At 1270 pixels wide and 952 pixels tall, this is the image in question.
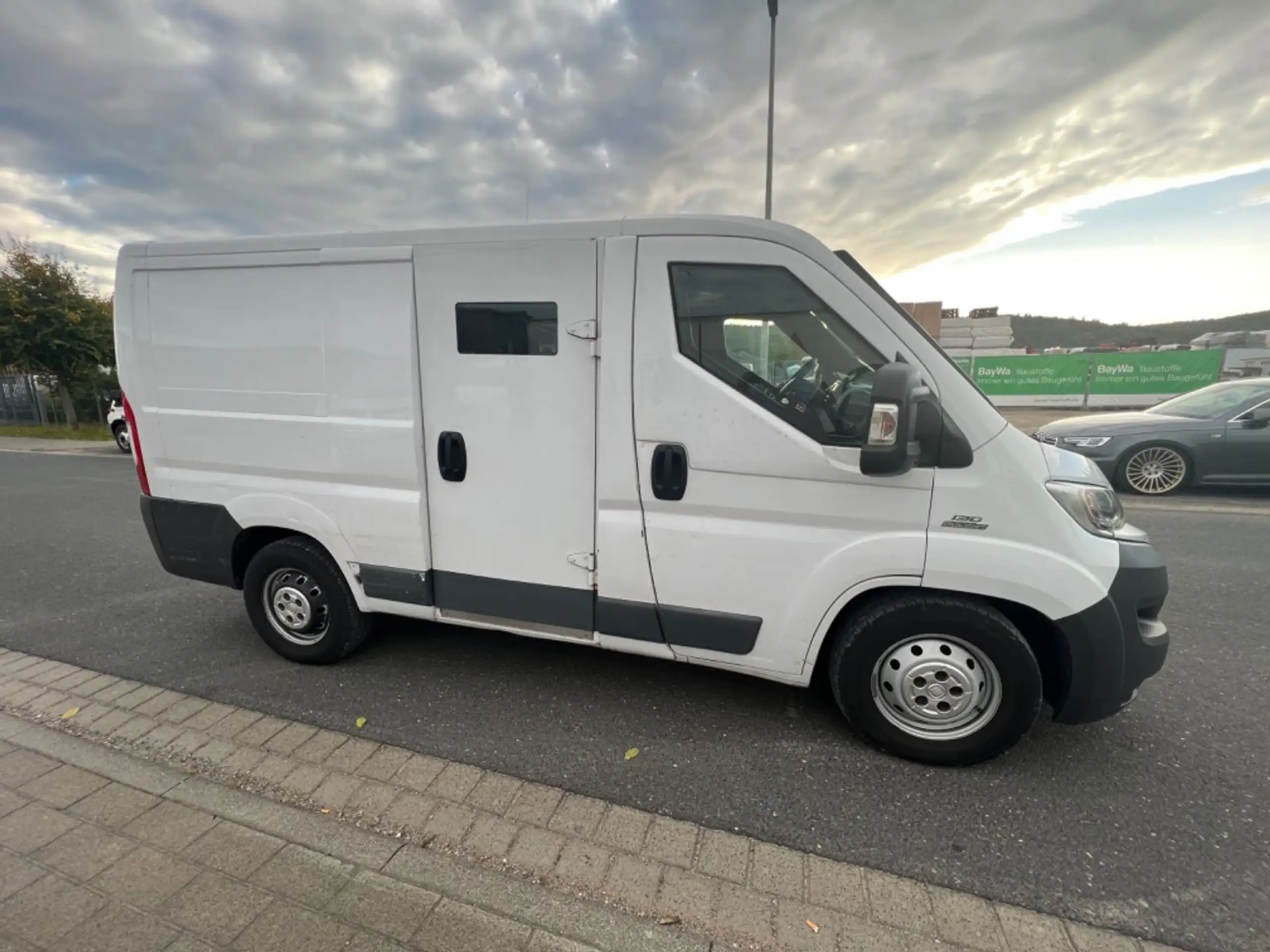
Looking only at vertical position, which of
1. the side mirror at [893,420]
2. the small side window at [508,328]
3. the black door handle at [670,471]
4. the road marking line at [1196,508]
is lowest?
the road marking line at [1196,508]

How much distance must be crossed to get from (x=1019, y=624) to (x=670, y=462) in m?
1.61

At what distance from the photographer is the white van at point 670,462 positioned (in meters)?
2.27

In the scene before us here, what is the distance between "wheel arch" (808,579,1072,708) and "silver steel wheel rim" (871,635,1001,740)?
19 centimetres

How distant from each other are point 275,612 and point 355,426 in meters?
1.37

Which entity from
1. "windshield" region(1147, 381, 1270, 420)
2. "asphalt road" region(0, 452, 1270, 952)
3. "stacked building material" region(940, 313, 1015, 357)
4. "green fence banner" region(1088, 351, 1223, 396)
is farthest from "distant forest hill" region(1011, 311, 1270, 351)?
"asphalt road" region(0, 452, 1270, 952)

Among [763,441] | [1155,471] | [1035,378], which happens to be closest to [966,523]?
[763,441]

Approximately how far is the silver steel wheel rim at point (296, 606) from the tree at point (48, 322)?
1834 cm

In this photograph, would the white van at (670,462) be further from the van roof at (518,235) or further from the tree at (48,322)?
the tree at (48,322)

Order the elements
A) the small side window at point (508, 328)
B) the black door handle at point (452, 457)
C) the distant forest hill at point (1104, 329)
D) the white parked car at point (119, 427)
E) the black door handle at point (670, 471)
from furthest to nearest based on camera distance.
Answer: the distant forest hill at point (1104, 329) < the white parked car at point (119, 427) < the black door handle at point (452, 457) < the small side window at point (508, 328) < the black door handle at point (670, 471)

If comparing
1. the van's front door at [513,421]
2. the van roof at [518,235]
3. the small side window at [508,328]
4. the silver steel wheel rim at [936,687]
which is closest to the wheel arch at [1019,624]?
the silver steel wheel rim at [936,687]

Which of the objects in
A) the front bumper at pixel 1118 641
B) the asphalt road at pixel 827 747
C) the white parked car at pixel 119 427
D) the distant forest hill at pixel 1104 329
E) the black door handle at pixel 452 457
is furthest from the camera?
the distant forest hill at pixel 1104 329

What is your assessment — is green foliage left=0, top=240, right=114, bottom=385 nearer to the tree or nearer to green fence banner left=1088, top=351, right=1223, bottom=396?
the tree

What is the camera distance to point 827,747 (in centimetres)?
261

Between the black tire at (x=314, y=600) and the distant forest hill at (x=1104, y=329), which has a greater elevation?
the distant forest hill at (x=1104, y=329)
